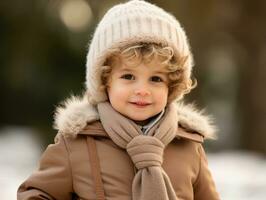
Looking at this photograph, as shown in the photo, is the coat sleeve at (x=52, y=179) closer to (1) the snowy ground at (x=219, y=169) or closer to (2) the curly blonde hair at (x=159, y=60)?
(2) the curly blonde hair at (x=159, y=60)

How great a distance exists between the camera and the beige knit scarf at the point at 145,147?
379cm

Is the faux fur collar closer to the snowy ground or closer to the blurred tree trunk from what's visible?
the snowy ground

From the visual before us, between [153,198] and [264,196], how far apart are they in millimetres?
6111

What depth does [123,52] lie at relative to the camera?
3.87 m

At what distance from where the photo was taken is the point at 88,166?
3.91 metres

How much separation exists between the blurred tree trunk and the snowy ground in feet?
6.39

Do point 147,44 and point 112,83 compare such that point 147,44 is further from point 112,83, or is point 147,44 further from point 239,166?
point 239,166

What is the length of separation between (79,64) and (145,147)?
1105cm

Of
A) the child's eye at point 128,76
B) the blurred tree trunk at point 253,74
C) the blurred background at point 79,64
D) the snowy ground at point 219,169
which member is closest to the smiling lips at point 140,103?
the child's eye at point 128,76

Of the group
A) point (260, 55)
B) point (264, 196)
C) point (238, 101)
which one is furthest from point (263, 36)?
point (264, 196)

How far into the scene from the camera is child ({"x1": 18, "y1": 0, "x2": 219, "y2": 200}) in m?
3.87

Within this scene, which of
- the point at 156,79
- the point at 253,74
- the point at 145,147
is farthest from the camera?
the point at 253,74

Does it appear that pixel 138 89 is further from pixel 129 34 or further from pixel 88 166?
pixel 88 166

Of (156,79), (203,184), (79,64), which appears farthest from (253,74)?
(156,79)
